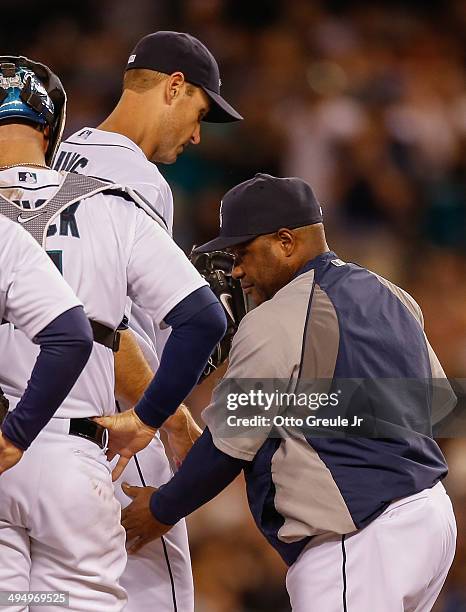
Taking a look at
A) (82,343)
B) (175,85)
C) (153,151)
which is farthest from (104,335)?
(175,85)

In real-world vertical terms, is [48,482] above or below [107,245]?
below

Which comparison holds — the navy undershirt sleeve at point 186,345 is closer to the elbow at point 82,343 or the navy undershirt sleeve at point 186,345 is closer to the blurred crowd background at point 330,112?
the elbow at point 82,343

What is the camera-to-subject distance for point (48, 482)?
2.04 meters

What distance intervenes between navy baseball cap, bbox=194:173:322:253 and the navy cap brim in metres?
0.41

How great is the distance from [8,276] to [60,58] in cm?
347

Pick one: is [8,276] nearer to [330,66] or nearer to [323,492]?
[323,492]

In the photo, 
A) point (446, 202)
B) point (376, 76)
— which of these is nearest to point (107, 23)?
point (376, 76)

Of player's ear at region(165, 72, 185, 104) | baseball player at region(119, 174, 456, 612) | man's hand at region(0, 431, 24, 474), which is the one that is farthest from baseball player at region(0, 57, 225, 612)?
player's ear at region(165, 72, 185, 104)

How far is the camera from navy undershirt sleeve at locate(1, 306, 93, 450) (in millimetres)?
1873

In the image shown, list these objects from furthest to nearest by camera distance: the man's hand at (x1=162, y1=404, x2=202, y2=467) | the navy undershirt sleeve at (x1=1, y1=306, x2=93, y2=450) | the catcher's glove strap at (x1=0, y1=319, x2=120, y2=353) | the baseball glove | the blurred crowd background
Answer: the blurred crowd background, the baseball glove, the man's hand at (x1=162, y1=404, x2=202, y2=467), the catcher's glove strap at (x1=0, y1=319, x2=120, y2=353), the navy undershirt sleeve at (x1=1, y1=306, x2=93, y2=450)

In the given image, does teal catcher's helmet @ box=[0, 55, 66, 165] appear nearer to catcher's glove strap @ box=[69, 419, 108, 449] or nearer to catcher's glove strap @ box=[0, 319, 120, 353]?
catcher's glove strap @ box=[0, 319, 120, 353]

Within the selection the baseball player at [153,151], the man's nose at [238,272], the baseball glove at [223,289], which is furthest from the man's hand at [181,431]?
the man's nose at [238,272]

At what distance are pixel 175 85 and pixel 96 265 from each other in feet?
2.98

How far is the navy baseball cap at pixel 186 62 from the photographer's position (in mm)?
2883
